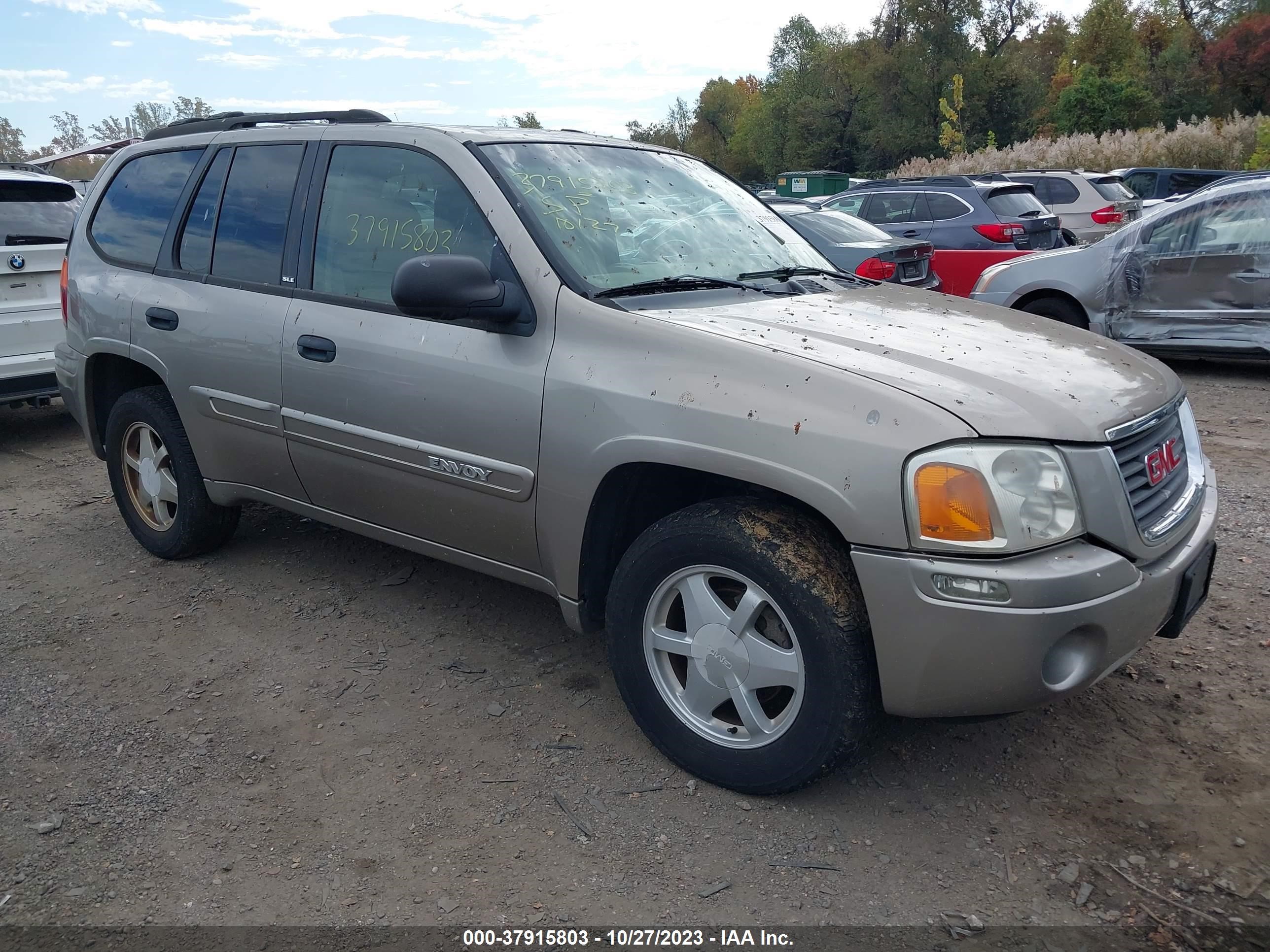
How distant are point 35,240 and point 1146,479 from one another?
279 inches

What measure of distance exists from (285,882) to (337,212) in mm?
2289

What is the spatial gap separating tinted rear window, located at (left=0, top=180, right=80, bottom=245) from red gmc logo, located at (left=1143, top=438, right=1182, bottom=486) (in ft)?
22.3

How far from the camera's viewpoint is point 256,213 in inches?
157

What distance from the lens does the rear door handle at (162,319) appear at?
13.7 ft

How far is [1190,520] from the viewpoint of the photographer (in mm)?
2807

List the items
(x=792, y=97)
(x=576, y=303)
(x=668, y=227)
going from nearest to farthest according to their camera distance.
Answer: (x=576, y=303), (x=668, y=227), (x=792, y=97)

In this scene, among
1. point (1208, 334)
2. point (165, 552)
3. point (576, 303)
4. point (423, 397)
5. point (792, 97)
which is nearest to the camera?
point (576, 303)

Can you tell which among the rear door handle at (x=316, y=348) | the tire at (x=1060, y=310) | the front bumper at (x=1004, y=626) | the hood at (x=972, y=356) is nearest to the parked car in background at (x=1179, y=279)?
the tire at (x=1060, y=310)

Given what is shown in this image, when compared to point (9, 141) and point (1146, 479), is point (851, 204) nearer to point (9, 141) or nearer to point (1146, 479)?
point (1146, 479)

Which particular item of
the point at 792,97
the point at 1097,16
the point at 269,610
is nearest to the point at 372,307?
Result: the point at 269,610

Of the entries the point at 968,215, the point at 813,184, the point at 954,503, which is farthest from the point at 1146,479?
the point at 813,184

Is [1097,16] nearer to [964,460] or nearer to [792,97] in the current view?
[792,97]

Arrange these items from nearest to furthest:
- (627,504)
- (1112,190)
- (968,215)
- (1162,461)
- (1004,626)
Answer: (1004,626) → (1162,461) → (627,504) → (968,215) → (1112,190)

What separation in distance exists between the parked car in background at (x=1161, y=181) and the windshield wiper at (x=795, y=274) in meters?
18.9
